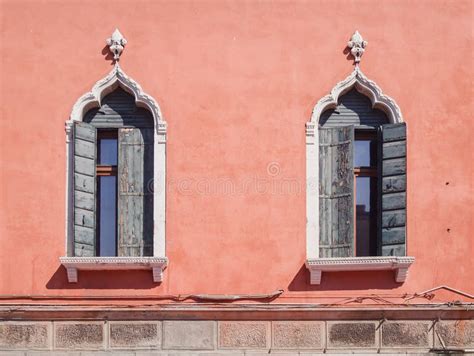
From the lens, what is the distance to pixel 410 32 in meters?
10.1

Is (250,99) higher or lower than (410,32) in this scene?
lower

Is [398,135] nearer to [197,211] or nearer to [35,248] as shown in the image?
[197,211]

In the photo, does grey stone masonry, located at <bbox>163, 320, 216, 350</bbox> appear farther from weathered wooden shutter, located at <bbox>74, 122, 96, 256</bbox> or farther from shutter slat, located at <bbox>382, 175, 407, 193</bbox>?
shutter slat, located at <bbox>382, 175, 407, 193</bbox>

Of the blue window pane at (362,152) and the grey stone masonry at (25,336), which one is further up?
the blue window pane at (362,152)

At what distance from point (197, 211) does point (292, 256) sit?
3.74 ft

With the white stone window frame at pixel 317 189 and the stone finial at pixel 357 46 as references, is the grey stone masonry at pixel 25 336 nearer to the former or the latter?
the white stone window frame at pixel 317 189

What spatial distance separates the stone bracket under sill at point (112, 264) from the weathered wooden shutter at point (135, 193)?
274mm

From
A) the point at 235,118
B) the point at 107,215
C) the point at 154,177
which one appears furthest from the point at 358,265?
the point at 107,215

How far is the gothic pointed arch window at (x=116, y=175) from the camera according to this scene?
9719 millimetres

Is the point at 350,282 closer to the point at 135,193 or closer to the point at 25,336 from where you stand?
the point at 135,193

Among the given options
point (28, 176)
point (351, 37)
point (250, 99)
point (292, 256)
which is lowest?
point (292, 256)

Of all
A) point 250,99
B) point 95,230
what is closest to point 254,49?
point 250,99

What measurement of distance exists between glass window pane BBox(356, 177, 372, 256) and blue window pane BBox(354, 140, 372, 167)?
181 millimetres

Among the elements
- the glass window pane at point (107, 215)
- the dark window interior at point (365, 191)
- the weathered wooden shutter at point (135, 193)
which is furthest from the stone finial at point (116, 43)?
the dark window interior at point (365, 191)
